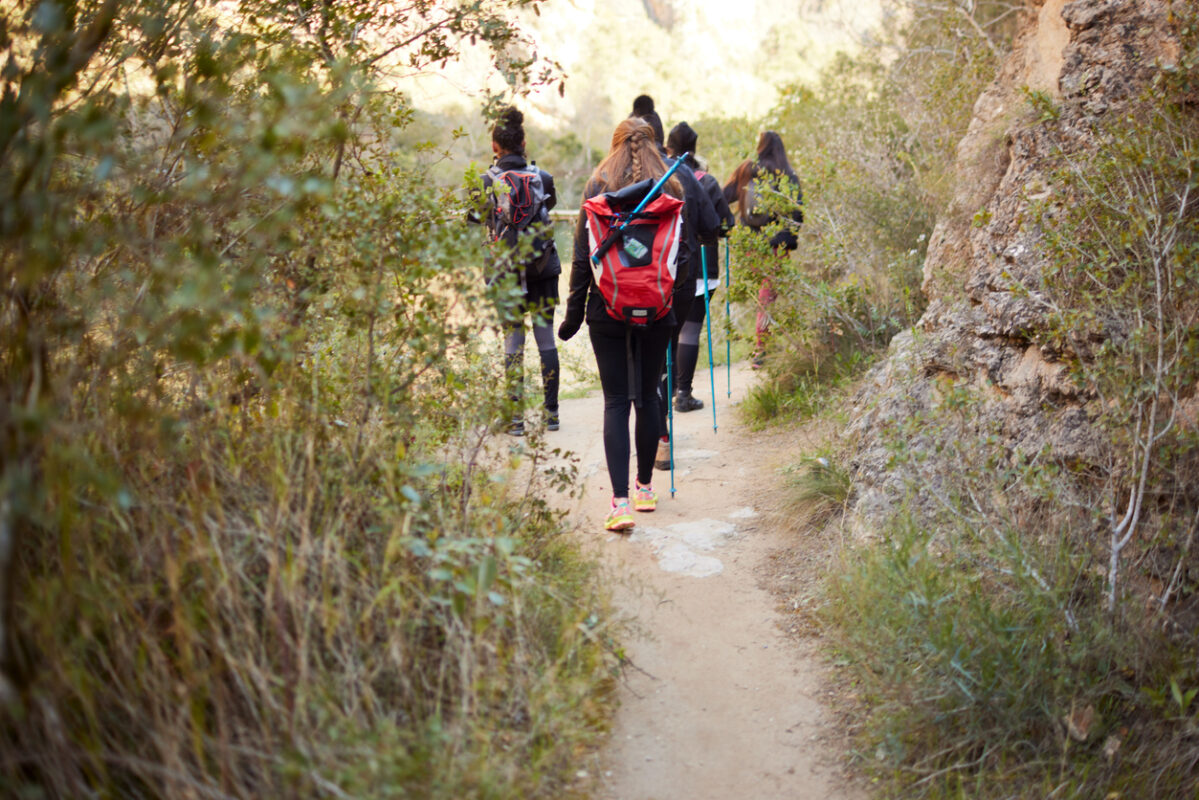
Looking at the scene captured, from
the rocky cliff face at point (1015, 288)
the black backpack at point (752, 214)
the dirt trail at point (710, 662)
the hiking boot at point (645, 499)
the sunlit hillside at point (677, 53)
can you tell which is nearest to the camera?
the dirt trail at point (710, 662)

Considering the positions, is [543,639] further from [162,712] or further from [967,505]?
[967,505]

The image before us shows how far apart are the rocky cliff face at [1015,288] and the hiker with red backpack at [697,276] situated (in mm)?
1397

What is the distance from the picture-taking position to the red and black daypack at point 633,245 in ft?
14.4

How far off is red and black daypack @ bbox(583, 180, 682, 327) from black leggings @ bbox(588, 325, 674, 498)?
11.4 inches

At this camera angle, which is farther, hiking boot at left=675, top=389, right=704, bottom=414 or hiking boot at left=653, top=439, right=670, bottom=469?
hiking boot at left=675, top=389, right=704, bottom=414

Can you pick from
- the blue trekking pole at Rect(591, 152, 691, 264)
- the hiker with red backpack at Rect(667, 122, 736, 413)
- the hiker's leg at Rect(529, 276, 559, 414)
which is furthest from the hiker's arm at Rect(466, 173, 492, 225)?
the hiker's leg at Rect(529, 276, 559, 414)

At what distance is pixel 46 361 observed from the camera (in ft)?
7.34

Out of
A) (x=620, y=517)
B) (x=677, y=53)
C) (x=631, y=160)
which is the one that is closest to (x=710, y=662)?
(x=620, y=517)

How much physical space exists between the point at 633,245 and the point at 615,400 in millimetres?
870

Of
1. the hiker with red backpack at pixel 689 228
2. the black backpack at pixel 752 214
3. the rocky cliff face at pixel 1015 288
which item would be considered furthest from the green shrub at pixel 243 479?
the black backpack at pixel 752 214

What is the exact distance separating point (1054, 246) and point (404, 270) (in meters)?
2.59

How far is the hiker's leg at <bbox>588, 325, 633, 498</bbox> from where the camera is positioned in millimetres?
4711

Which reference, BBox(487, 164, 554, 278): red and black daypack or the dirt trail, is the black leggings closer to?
the dirt trail

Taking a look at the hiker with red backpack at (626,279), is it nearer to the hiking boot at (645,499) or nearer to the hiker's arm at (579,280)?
the hiker's arm at (579,280)
